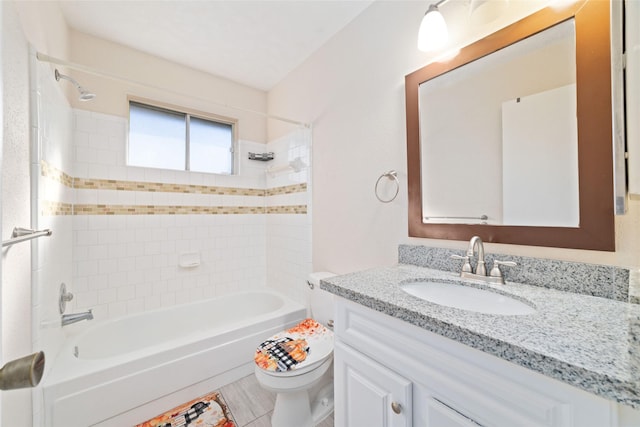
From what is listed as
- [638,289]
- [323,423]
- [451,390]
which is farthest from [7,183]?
[638,289]

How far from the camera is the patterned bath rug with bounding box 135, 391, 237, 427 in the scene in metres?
1.46

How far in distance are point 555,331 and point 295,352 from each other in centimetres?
120

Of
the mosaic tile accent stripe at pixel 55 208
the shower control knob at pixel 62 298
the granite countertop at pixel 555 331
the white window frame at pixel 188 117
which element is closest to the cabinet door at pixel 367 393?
the granite countertop at pixel 555 331

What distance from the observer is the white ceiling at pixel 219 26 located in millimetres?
1640

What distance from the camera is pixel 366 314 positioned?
2.98ft

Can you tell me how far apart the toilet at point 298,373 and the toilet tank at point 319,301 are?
105 mm

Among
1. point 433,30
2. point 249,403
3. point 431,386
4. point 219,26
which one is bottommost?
point 249,403

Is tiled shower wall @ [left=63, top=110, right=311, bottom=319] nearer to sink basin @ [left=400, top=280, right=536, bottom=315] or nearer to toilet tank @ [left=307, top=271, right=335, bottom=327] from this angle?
toilet tank @ [left=307, top=271, right=335, bottom=327]

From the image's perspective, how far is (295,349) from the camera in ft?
4.78

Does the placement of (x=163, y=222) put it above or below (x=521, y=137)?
below

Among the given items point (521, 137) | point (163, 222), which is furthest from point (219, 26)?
point (521, 137)

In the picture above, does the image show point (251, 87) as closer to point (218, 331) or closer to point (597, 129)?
point (218, 331)

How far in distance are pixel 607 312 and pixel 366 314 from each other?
A: 67 centimetres

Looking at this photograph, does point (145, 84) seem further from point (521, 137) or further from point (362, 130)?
point (521, 137)
